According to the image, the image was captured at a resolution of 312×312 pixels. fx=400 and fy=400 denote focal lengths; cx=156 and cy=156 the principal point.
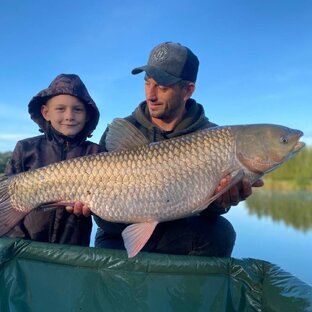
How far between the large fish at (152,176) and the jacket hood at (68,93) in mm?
587

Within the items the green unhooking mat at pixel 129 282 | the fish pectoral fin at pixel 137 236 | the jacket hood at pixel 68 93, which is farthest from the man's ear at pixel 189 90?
the green unhooking mat at pixel 129 282

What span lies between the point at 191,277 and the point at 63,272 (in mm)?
504

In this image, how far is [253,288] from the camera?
1497mm

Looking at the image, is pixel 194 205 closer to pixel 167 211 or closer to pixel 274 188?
pixel 167 211

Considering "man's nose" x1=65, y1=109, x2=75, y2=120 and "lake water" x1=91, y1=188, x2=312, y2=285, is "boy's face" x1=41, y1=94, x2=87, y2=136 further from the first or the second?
"lake water" x1=91, y1=188, x2=312, y2=285

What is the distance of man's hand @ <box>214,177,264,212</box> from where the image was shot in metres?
1.63

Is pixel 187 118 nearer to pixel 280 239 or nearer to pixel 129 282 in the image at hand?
pixel 129 282

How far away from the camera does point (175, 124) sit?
224cm

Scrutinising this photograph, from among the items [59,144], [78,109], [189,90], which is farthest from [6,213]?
[189,90]

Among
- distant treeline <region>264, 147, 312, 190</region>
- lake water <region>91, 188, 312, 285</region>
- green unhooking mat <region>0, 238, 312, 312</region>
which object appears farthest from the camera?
distant treeline <region>264, 147, 312, 190</region>

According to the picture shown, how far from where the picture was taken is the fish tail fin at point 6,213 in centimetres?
172

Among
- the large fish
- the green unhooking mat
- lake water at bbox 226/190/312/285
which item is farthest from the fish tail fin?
lake water at bbox 226/190/312/285

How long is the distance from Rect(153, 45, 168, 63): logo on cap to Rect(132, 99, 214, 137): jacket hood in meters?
0.29

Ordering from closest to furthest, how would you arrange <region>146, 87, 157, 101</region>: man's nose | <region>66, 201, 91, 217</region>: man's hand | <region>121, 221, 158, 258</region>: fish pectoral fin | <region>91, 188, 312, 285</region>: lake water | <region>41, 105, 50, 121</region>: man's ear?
<region>121, 221, 158, 258</region>: fish pectoral fin < <region>66, 201, 91, 217</region>: man's hand < <region>146, 87, 157, 101</region>: man's nose < <region>41, 105, 50, 121</region>: man's ear < <region>91, 188, 312, 285</region>: lake water
